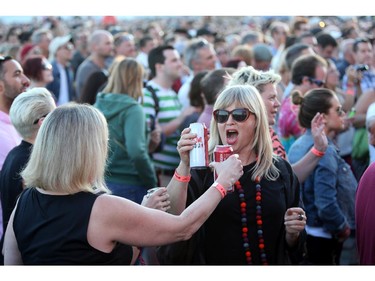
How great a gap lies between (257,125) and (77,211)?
1277 millimetres

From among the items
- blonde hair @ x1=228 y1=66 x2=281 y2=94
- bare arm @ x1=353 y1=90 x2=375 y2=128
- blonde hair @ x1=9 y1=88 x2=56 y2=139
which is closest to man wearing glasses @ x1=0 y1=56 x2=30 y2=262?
blonde hair @ x1=9 y1=88 x2=56 y2=139

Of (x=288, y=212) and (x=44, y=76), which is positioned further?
(x=44, y=76)

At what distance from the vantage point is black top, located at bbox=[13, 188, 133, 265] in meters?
2.96

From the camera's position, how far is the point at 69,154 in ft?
9.77

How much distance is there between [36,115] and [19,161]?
318 millimetres

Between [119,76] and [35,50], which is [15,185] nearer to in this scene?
[119,76]

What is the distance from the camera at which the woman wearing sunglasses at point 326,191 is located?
511 cm

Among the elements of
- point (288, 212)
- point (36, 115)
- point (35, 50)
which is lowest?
point (288, 212)

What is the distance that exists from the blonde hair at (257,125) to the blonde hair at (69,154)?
950 millimetres

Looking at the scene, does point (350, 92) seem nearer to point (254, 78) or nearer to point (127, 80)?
point (127, 80)

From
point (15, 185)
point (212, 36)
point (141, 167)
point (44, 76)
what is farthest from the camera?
point (212, 36)

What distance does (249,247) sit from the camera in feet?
12.1

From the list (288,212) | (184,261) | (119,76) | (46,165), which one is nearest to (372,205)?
(288,212)

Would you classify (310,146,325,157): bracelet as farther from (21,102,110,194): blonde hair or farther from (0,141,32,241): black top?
(21,102,110,194): blonde hair
